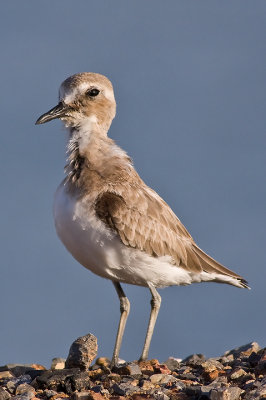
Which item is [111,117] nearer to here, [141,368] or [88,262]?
[88,262]

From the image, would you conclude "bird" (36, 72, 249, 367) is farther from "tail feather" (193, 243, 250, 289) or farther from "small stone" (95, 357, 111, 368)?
"small stone" (95, 357, 111, 368)

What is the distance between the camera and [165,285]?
1293 centimetres

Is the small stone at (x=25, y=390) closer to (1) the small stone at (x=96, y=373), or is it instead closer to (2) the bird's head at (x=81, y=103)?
(1) the small stone at (x=96, y=373)

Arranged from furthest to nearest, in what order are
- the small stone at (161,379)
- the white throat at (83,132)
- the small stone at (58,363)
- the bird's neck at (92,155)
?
1. the white throat at (83,132)
2. the small stone at (58,363)
3. the bird's neck at (92,155)
4. the small stone at (161,379)

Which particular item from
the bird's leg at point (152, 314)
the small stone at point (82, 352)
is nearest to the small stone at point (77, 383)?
the small stone at point (82, 352)

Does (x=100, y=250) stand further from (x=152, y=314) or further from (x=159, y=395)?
(x=159, y=395)

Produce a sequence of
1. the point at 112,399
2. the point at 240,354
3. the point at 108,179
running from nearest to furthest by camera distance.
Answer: the point at 112,399 → the point at 108,179 → the point at 240,354

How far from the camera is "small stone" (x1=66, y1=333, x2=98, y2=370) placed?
11.7 metres

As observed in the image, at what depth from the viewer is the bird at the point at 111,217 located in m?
12.0

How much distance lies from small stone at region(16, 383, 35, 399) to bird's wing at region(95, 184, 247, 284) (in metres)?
2.61

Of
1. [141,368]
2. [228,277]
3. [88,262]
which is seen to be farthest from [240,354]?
[88,262]

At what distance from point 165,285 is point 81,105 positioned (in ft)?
10.8

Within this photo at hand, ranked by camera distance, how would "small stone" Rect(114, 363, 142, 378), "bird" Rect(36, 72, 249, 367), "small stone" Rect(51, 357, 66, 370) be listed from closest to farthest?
"small stone" Rect(114, 363, 142, 378) → "bird" Rect(36, 72, 249, 367) → "small stone" Rect(51, 357, 66, 370)

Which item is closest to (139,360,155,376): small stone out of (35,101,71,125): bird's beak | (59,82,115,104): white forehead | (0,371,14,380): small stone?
(0,371,14,380): small stone
